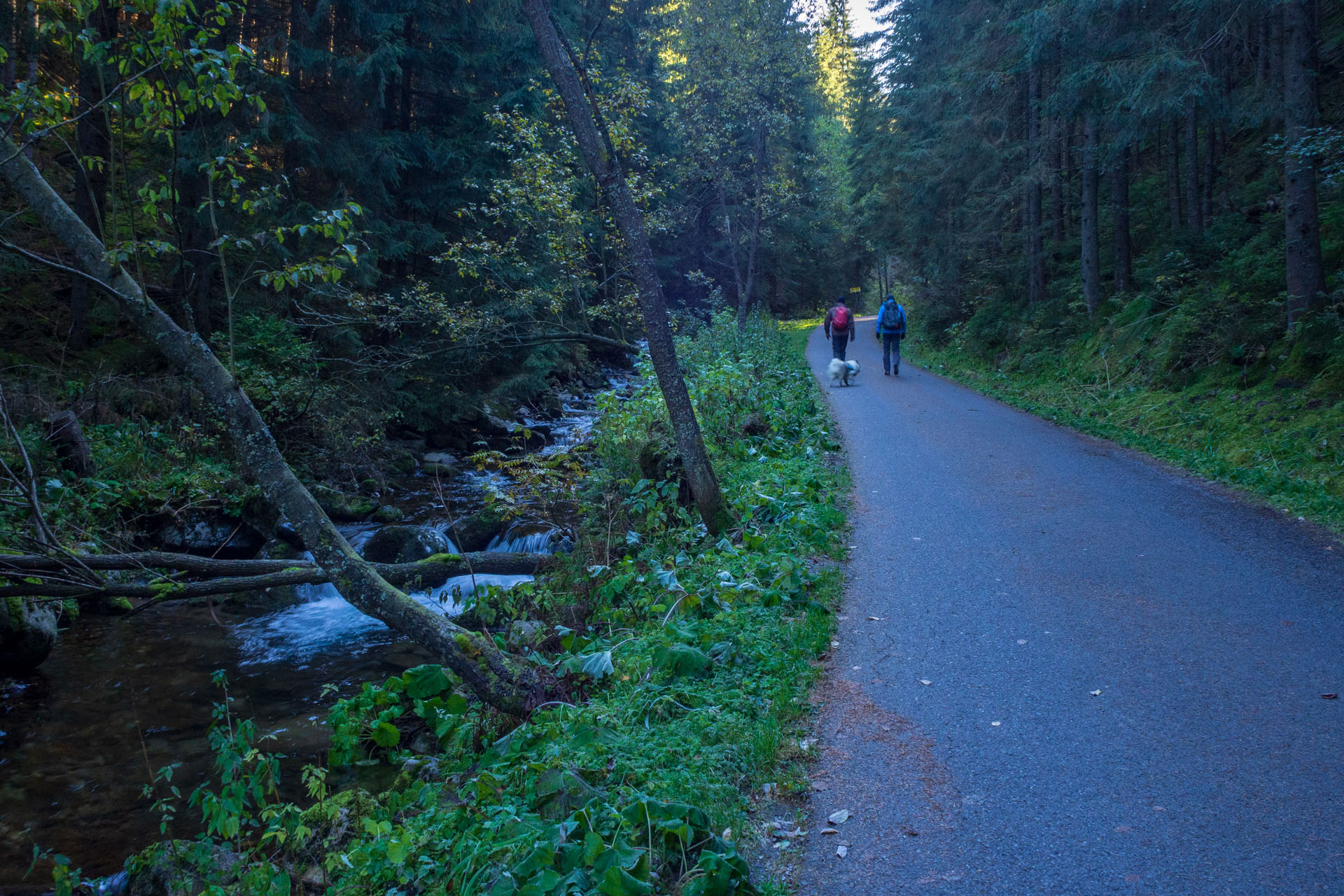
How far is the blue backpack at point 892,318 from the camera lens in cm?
2014

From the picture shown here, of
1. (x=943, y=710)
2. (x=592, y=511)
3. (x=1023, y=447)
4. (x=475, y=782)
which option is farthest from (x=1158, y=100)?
(x=475, y=782)

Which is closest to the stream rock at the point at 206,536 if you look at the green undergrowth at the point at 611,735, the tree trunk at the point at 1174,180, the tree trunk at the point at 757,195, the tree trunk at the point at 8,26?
the green undergrowth at the point at 611,735

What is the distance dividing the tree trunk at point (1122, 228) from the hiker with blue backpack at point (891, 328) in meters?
5.16

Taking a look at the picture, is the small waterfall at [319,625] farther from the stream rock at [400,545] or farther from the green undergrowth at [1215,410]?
the green undergrowth at [1215,410]

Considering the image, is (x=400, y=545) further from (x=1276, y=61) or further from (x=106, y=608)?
(x=1276, y=61)

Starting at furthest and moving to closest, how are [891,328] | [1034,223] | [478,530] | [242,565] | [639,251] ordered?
1. [1034,223]
2. [891,328]
3. [478,530]
4. [639,251]
5. [242,565]

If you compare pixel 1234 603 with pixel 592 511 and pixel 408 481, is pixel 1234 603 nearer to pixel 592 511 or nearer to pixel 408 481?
pixel 592 511

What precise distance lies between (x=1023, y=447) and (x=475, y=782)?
1006cm

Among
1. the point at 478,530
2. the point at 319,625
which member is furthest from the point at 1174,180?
the point at 319,625

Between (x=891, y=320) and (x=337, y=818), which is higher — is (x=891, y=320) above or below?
above

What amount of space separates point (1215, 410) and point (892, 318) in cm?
1014

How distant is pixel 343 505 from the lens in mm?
12781

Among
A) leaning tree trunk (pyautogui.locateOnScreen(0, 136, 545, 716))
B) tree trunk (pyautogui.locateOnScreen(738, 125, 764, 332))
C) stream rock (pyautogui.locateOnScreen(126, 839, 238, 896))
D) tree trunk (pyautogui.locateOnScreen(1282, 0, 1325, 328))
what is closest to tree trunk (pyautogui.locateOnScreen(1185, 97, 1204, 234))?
tree trunk (pyautogui.locateOnScreen(1282, 0, 1325, 328))

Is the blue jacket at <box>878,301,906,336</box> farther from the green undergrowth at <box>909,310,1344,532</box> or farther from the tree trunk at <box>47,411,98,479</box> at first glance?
the tree trunk at <box>47,411,98,479</box>
